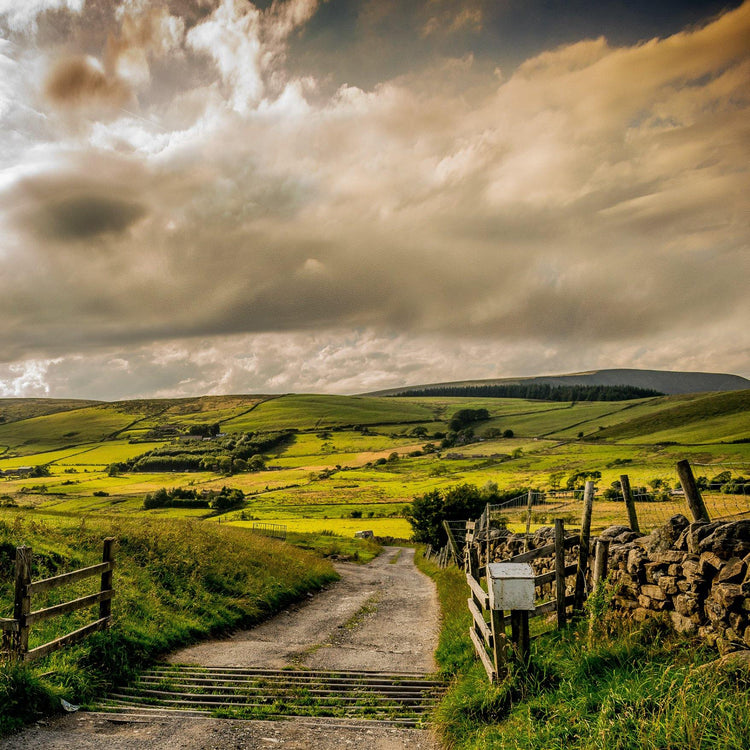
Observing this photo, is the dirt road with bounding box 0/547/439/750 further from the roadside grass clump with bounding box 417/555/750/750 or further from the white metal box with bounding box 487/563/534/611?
the white metal box with bounding box 487/563/534/611

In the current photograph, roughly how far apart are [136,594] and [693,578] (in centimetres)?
1177

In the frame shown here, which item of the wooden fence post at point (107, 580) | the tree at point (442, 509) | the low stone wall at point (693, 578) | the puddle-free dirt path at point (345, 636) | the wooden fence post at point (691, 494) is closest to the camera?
the low stone wall at point (693, 578)

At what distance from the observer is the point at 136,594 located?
12805mm

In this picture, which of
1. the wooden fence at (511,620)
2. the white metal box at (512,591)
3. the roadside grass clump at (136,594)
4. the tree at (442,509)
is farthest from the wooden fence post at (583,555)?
the tree at (442,509)

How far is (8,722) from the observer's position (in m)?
6.87

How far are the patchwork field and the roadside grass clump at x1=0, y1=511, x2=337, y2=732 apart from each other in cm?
1249

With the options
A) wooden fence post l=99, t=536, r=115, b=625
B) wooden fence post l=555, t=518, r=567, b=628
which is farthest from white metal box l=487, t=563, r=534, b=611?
wooden fence post l=99, t=536, r=115, b=625

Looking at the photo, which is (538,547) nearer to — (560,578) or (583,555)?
(583,555)

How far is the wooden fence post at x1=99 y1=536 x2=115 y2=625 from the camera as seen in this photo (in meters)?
10.4

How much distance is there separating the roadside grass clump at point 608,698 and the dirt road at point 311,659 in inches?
37.9

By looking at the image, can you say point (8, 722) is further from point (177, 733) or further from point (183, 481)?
point (183, 481)

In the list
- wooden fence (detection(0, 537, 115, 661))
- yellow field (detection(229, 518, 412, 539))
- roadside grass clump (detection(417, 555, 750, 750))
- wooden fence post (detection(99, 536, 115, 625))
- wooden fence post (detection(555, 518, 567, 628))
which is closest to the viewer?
roadside grass clump (detection(417, 555, 750, 750))

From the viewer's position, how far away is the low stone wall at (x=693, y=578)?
614 cm

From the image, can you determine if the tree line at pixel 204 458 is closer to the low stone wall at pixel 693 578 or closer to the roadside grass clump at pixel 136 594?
the roadside grass clump at pixel 136 594
